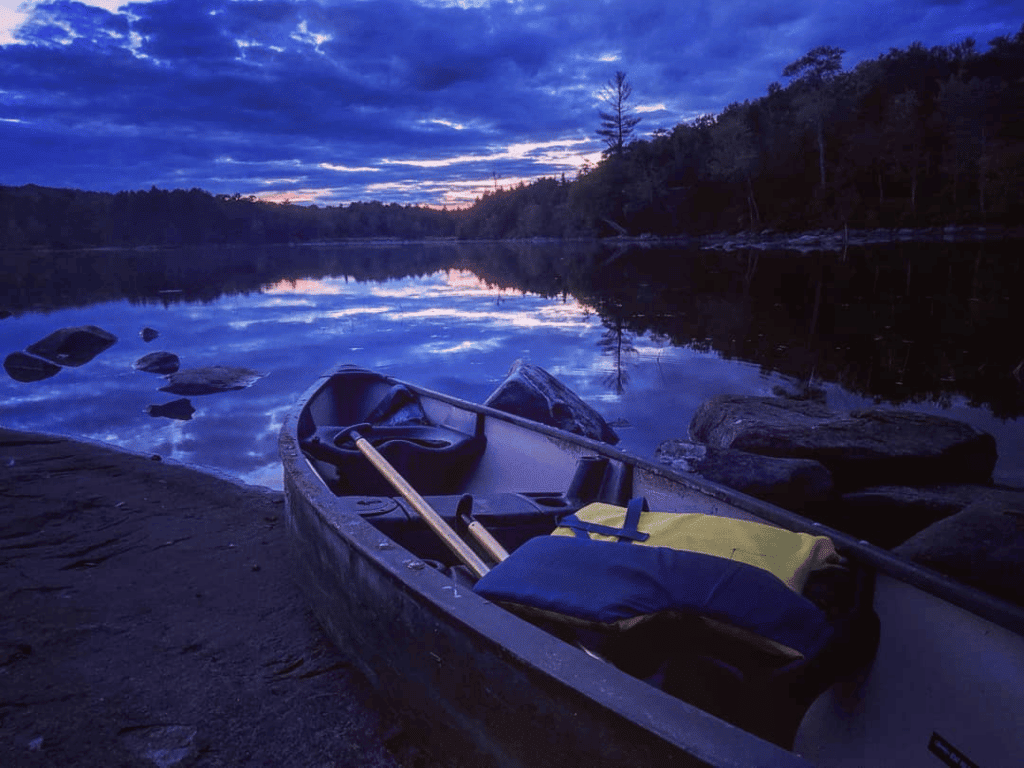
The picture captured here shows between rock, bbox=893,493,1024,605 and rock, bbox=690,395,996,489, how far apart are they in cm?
210

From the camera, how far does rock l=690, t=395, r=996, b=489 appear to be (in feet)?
16.3

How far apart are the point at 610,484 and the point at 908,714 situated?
1730mm

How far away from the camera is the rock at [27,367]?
12.3m

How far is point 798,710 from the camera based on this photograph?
6.27 feet

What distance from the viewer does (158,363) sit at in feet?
41.3

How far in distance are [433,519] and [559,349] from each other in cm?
1030

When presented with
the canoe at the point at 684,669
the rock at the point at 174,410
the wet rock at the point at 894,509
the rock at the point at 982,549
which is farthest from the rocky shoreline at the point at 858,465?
the rock at the point at 174,410

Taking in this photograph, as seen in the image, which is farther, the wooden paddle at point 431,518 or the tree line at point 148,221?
the tree line at point 148,221

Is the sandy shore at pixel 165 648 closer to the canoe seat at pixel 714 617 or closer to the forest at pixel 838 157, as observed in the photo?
the canoe seat at pixel 714 617

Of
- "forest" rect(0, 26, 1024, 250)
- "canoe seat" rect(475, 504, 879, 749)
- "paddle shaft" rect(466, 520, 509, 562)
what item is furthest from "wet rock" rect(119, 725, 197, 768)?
"forest" rect(0, 26, 1024, 250)

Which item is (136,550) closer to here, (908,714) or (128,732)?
(128,732)

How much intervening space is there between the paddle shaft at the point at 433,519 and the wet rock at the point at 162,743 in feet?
4.48

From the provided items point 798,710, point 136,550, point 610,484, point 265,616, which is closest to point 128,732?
point 265,616

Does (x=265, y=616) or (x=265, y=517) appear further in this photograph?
(x=265, y=517)
